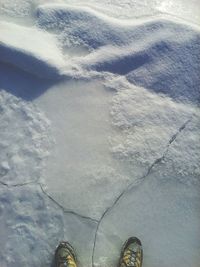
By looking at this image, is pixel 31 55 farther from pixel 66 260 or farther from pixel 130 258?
pixel 130 258

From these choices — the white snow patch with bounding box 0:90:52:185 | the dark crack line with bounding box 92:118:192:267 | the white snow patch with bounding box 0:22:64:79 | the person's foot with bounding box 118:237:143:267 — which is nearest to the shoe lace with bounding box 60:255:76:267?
the dark crack line with bounding box 92:118:192:267

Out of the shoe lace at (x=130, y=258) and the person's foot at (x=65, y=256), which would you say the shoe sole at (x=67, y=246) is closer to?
the person's foot at (x=65, y=256)

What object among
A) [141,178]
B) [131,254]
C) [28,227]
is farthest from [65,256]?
[141,178]

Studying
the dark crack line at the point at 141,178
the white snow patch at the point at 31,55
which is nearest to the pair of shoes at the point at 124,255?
the dark crack line at the point at 141,178

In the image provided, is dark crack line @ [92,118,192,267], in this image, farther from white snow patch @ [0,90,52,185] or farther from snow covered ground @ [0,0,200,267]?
white snow patch @ [0,90,52,185]

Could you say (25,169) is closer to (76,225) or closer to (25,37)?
Result: (76,225)

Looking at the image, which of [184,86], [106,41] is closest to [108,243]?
[184,86]
